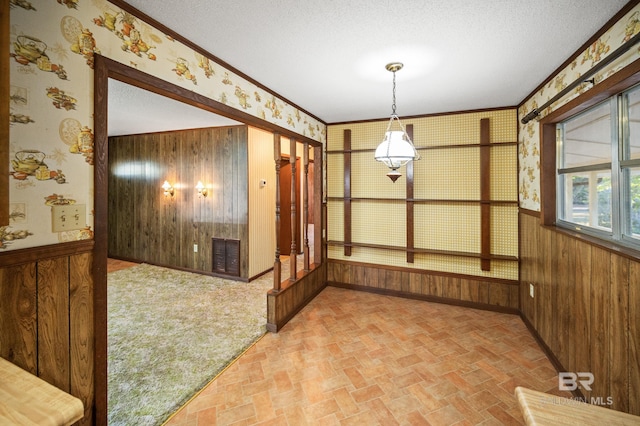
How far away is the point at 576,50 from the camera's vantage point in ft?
7.04

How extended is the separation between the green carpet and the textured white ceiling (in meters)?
2.64

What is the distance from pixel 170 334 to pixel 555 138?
4466 millimetres

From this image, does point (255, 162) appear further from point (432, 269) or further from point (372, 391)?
point (372, 391)

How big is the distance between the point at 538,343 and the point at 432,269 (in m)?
1.42

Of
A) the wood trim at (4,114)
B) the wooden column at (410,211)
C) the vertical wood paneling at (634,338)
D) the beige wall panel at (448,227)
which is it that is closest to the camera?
the wood trim at (4,114)

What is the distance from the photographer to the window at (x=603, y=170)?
5.73ft

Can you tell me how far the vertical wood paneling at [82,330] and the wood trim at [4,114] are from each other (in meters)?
0.70

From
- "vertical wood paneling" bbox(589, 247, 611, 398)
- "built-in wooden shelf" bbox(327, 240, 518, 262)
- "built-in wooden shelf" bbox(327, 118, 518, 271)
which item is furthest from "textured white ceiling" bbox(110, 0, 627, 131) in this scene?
"built-in wooden shelf" bbox(327, 240, 518, 262)

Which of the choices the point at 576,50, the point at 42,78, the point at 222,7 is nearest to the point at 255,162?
the point at 222,7

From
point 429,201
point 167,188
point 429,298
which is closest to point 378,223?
point 429,201

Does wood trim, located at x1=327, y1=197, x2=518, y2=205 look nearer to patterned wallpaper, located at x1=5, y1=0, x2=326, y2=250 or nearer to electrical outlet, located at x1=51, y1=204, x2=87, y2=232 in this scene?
patterned wallpaper, located at x1=5, y1=0, x2=326, y2=250

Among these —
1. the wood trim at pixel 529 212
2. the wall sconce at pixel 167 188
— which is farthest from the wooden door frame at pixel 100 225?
the wall sconce at pixel 167 188

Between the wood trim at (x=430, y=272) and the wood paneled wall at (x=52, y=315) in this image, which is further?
the wood trim at (x=430, y=272)

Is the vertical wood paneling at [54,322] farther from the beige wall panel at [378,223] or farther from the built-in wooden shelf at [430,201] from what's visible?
the beige wall panel at [378,223]
